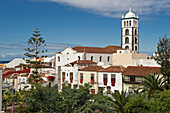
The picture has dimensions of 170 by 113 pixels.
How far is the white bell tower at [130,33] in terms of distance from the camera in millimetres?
66625

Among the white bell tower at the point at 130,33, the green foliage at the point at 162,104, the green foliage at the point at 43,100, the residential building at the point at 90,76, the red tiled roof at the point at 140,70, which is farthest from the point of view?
the white bell tower at the point at 130,33

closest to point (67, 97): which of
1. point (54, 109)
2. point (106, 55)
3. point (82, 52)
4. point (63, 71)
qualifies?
point (54, 109)

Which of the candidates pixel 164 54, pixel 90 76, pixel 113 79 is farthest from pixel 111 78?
pixel 164 54

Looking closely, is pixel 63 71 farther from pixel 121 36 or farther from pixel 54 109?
pixel 121 36

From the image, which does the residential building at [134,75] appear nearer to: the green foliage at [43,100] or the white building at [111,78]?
the white building at [111,78]

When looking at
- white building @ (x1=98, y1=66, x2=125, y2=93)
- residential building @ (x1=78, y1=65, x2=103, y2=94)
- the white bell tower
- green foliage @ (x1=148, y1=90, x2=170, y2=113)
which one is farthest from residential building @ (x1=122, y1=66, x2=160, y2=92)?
the white bell tower

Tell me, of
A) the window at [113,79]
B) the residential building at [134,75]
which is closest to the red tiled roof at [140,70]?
the residential building at [134,75]

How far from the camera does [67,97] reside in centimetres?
1598

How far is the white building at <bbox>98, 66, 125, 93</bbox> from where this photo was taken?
3183 cm

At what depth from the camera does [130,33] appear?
2628 inches

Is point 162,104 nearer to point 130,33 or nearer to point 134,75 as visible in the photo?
point 134,75

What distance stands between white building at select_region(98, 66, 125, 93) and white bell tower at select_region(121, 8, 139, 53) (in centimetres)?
3390

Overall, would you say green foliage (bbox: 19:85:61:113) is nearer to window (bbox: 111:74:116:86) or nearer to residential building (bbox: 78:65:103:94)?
window (bbox: 111:74:116:86)

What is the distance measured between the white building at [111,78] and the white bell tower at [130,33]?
111ft
